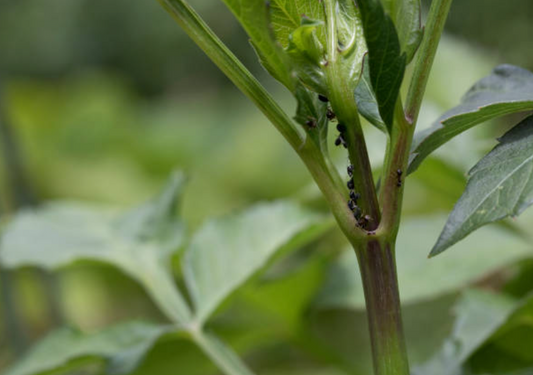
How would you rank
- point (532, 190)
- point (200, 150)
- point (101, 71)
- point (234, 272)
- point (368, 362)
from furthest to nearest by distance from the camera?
1. point (101, 71)
2. point (200, 150)
3. point (368, 362)
4. point (234, 272)
5. point (532, 190)

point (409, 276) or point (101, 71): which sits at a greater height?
point (101, 71)

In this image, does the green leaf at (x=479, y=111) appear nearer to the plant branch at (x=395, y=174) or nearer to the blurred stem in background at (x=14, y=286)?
the plant branch at (x=395, y=174)

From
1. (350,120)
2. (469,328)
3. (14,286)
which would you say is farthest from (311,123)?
(14,286)

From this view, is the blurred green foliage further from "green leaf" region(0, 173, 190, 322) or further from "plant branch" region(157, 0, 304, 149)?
"plant branch" region(157, 0, 304, 149)

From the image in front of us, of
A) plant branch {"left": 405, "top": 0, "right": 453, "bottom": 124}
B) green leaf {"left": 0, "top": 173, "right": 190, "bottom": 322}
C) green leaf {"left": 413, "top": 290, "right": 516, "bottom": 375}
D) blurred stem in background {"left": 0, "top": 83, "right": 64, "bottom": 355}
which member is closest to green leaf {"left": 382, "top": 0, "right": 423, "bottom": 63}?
plant branch {"left": 405, "top": 0, "right": 453, "bottom": 124}

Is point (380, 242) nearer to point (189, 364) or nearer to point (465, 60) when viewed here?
point (189, 364)

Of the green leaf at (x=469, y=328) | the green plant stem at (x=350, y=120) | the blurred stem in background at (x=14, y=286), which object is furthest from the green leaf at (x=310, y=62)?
the blurred stem in background at (x=14, y=286)

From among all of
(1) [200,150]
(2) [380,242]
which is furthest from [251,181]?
(2) [380,242]
